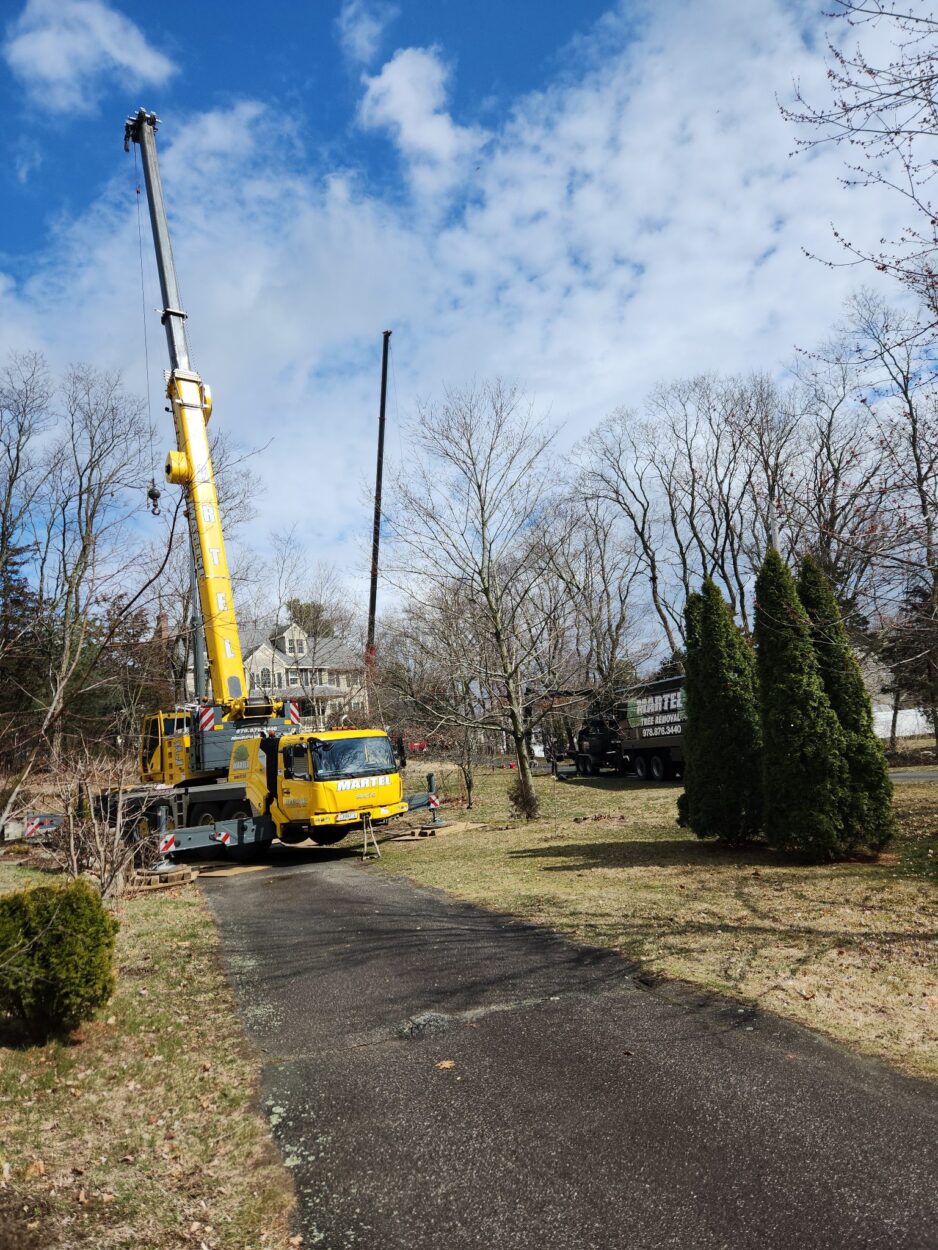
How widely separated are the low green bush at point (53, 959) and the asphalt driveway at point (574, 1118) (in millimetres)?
1153

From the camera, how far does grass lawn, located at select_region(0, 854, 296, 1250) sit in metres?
3.31

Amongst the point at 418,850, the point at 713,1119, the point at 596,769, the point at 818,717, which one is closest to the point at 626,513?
the point at 596,769

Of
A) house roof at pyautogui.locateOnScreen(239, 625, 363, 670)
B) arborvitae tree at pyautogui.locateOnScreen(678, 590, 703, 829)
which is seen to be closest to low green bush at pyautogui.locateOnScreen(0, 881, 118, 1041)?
arborvitae tree at pyautogui.locateOnScreen(678, 590, 703, 829)

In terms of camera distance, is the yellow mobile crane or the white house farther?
the white house

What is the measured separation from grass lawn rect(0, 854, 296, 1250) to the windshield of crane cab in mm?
8130

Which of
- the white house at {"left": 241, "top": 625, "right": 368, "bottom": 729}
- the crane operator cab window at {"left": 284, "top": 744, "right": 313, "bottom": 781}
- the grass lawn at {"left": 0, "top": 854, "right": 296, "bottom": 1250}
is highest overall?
the white house at {"left": 241, "top": 625, "right": 368, "bottom": 729}

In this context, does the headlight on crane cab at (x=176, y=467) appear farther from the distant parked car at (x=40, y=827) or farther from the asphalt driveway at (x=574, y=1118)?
the asphalt driveway at (x=574, y=1118)

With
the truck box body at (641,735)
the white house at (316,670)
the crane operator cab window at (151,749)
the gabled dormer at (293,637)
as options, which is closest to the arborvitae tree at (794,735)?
the truck box body at (641,735)

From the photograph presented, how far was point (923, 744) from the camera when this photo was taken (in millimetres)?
34562

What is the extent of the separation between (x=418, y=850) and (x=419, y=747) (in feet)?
35.1

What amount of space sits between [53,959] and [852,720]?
30.0 feet

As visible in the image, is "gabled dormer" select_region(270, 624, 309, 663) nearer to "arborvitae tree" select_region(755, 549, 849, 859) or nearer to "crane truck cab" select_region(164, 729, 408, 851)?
"crane truck cab" select_region(164, 729, 408, 851)

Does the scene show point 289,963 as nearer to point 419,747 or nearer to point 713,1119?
point 713,1119

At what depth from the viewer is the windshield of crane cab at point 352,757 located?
48.4 feet
